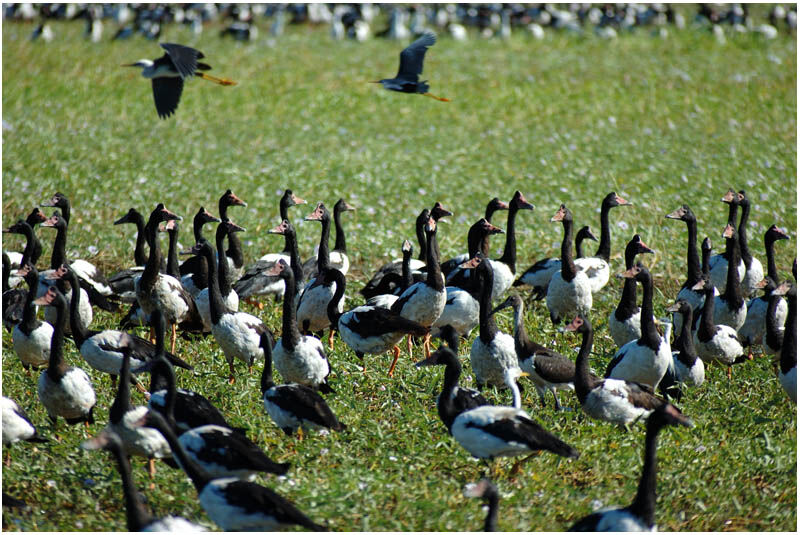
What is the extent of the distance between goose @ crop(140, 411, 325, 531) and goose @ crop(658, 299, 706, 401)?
12.8ft

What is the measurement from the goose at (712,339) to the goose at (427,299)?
250cm

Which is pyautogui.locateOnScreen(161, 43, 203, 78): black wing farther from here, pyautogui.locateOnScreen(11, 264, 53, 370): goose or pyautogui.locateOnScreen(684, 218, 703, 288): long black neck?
pyautogui.locateOnScreen(684, 218, 703, 288): long black neck

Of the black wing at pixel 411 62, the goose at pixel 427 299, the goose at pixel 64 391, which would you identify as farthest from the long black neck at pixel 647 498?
the black wing at pixel 411 62

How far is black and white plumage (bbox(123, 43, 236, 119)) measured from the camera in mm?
8992

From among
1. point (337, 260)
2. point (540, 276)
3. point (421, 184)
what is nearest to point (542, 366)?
point (540, 276)

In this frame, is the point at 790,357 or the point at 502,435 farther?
the point at 790,357

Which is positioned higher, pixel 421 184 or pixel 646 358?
pixel 646 358

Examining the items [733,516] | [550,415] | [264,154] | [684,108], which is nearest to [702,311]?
[550,415]

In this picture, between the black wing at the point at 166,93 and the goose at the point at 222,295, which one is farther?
the black wing at the point at 166,93

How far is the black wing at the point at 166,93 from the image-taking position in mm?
10102

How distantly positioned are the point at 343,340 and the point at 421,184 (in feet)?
22.2

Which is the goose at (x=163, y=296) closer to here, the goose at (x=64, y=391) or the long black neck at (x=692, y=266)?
the goose at (x=64, y=391)

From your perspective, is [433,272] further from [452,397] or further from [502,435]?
[502,435]

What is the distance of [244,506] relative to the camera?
5.48 m
